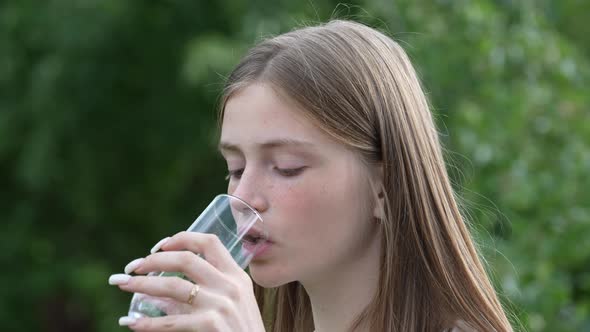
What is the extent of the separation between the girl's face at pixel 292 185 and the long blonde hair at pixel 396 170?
58mm

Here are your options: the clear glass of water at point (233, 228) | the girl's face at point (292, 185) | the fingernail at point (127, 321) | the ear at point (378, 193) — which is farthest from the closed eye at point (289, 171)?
the fingernail at point (127, 321)

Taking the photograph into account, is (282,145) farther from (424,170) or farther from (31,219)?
(31,219)

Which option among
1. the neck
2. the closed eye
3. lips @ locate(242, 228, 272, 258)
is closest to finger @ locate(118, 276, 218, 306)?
lips @ locate(242, 228, 272, 258)

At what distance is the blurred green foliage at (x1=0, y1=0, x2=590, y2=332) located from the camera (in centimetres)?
468

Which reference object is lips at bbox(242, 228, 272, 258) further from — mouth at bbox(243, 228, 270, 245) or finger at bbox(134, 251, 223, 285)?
finger at bbox(134, 251, 223, 285)

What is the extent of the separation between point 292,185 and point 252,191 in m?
0.09

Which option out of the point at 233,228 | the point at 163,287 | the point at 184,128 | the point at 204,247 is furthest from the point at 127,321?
the point at 184,128

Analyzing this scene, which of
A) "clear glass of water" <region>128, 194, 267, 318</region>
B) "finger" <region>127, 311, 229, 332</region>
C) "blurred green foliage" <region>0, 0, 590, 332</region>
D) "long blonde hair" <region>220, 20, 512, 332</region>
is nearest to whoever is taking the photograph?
"finger" <region>127, 311, 229, 332</region>

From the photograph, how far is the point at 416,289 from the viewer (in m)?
2.35

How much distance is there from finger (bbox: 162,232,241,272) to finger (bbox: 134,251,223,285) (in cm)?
3

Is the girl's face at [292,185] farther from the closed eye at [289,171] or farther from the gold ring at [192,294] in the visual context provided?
the gold ring at [192,294]

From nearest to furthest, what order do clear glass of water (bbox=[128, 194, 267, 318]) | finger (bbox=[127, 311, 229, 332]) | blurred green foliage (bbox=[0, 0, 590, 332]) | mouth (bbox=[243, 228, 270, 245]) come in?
finger (bbox=[127, 311, 229, 332]), clear glass of water (bbox=[128, 194, 267, 318]), mouth (bbox=[243, 228, 270, 245]), blurred green foliage (bbox=[0, 0, 590, 332])

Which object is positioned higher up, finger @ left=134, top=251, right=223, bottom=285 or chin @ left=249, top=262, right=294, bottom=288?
finger @ left=134, top=251, right=223, bottom=285

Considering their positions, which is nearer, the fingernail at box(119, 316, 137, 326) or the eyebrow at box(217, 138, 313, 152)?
the fingernail at box(119, 316, 137, 326)
